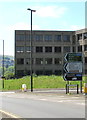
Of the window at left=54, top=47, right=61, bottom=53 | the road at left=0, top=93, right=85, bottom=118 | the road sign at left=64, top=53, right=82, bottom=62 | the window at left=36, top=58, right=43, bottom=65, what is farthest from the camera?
the window at left=54, top=47, right=61, bottom=53

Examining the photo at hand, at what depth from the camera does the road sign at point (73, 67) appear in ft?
95.8

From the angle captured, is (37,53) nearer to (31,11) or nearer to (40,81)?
(40,81)

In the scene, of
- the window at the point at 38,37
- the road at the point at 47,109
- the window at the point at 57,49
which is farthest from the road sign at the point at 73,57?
the window at the point at 57,49

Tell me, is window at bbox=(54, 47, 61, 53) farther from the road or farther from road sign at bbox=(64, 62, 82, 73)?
the road

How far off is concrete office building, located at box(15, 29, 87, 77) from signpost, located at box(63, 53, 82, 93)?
63.2 metres

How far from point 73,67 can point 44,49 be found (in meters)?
64.3

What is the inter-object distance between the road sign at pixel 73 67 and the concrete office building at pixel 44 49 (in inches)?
2492

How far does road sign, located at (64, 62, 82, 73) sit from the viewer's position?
29.2m

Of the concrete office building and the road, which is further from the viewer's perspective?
the concrete office building

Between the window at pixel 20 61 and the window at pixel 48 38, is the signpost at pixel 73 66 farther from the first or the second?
the window at pixel 48 38

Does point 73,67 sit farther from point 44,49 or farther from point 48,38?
point 48,38

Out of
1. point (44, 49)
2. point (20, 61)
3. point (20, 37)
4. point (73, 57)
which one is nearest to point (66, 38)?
point (44, 49)

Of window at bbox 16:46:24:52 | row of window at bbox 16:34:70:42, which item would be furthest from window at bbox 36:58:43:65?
row of window at bbox 16:34:70:42

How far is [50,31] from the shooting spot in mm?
93438
